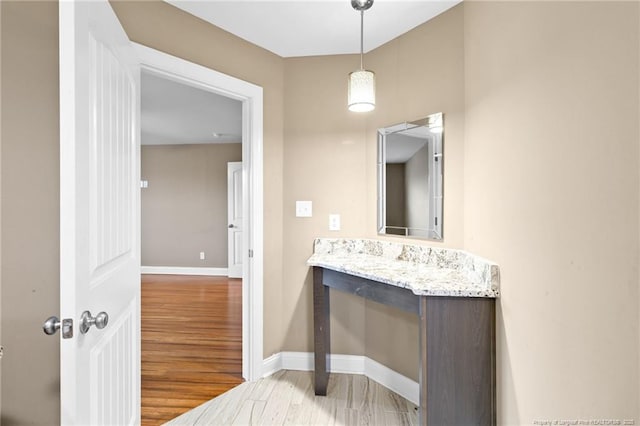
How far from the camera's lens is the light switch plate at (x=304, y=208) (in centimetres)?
236

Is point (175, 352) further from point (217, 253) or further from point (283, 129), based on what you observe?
point (217, 253)

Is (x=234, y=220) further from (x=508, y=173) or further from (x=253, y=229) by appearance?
(x=508, y=173)

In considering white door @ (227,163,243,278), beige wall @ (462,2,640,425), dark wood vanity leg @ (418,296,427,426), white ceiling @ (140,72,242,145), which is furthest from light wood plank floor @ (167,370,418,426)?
white door @ (227,163,243,278)

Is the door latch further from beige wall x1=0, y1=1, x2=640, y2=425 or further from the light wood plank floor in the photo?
the light wood plank floor

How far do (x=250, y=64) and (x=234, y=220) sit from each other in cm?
396

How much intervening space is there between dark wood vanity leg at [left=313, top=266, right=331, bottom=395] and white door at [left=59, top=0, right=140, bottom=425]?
98 centimetres

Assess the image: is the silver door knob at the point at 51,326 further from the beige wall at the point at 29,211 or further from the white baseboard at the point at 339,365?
the white baseboard at the point at 339,365

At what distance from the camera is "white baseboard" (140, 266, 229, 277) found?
5.94 m

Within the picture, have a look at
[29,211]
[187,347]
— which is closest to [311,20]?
[29,211]

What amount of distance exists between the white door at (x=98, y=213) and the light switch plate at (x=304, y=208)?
3.61ft

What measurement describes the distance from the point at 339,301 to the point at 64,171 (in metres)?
1.85

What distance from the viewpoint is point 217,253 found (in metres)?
5.94

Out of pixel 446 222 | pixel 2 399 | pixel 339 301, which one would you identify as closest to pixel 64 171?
pixel 2 399

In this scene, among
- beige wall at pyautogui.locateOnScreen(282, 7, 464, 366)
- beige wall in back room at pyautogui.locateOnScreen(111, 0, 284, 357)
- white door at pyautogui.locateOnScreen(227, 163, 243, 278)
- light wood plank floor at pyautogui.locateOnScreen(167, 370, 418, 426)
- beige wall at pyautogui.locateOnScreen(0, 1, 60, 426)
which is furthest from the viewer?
white door at pyautogui.locateOnScreen(227, 163, 243, 278)
